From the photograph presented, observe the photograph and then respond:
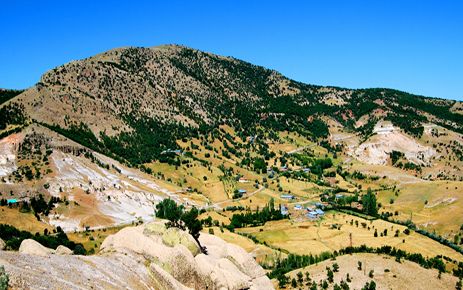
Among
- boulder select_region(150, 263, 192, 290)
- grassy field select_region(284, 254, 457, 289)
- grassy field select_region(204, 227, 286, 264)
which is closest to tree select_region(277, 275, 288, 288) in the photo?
grassy field select_region(284, 254, 457, 289)

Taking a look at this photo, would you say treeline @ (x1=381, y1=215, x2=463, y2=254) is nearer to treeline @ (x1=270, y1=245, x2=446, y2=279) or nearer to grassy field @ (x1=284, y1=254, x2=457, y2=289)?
treeline @ (x1=270, y1=245, x2=446, y2=279)

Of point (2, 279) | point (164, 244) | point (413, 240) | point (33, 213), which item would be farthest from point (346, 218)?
point (2, 279)

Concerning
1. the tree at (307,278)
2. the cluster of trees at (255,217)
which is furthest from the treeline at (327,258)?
the cluster of trees at (255,217)

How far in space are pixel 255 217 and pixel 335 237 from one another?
38.7 m

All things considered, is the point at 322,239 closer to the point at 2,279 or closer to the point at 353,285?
the point at 353,285

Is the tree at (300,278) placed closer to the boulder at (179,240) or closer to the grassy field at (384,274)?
the grassy field at (384,274)

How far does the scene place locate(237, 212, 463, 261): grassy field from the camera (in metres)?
154

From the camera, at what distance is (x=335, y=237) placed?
544 feet

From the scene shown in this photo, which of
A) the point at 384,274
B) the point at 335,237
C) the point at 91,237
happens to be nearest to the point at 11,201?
the point at 91,237

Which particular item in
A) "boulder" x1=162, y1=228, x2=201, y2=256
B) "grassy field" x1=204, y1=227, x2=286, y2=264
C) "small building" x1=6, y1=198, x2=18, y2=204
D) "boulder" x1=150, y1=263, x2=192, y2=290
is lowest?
"grassy field" x1=204, y1=227, x2=286, y2=264

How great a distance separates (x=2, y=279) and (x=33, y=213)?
131 metres

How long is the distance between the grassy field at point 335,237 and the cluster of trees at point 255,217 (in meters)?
3.81

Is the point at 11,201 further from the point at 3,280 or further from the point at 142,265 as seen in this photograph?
the point at 3,280

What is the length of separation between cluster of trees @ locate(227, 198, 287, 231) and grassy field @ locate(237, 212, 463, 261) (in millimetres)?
3811
